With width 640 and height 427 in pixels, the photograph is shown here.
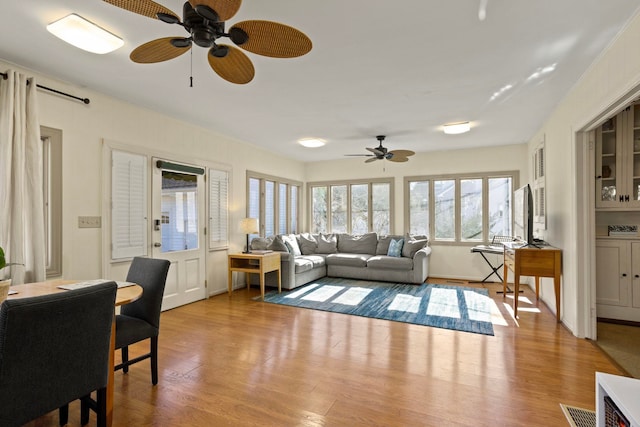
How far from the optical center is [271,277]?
5516 millimetres

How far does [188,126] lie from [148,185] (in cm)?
109

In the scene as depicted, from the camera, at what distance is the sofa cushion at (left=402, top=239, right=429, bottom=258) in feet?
20.0

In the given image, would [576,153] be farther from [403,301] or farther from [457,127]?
[403,301]

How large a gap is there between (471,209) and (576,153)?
10.3 feet

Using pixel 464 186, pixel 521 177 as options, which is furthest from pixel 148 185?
pixel 521 177

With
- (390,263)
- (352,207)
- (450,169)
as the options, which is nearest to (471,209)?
(450,169)

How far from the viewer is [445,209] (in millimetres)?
6531

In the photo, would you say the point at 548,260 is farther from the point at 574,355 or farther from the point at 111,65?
the point at 111,65

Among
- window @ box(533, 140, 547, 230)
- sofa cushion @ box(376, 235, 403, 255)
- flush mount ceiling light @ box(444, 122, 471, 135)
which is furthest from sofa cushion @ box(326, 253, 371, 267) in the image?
window @ box(533, 140, 547, 230)

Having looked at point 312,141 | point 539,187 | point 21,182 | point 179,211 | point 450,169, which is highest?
point 312,141

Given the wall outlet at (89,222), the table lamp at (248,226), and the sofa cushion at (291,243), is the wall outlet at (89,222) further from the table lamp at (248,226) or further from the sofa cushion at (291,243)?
the sofa cushion at (291,243)

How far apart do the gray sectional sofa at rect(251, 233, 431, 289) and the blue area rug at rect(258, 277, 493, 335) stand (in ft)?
0.70

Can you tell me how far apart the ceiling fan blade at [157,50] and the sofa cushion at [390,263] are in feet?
15.9

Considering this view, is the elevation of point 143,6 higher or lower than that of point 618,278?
higher
